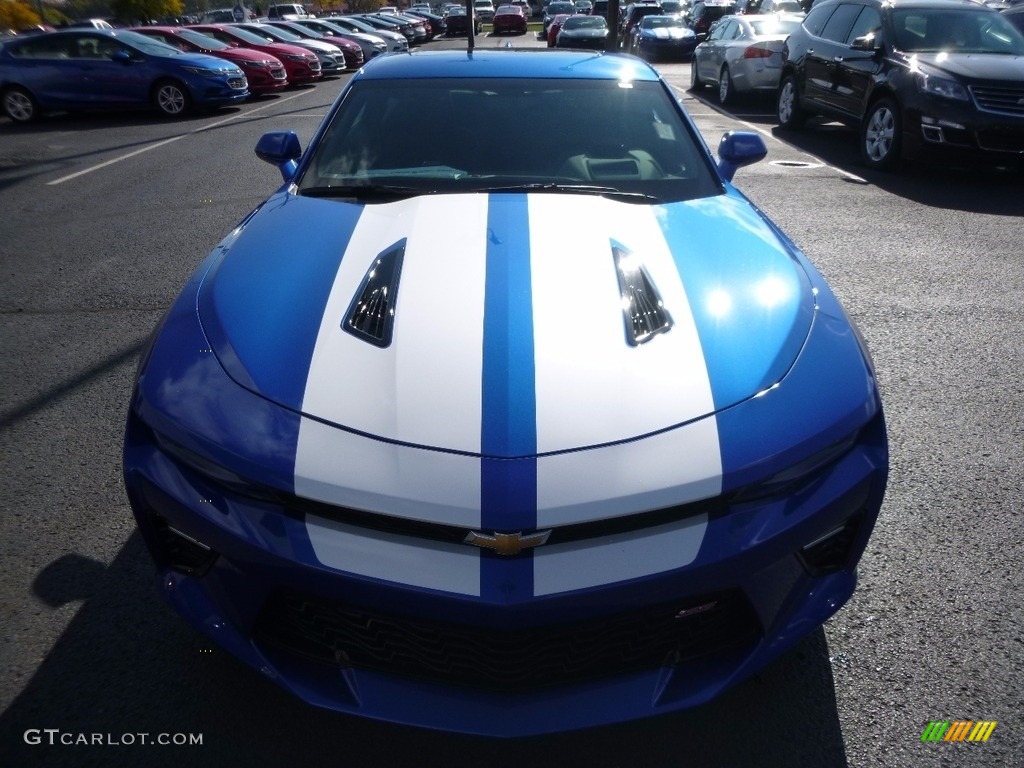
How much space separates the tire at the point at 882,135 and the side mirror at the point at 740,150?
216 inches

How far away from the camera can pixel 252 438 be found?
5.98ft

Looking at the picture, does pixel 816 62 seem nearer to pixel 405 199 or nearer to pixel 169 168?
pixel 169 168

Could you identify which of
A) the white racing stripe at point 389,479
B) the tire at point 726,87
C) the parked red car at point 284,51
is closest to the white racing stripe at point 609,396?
the white racing stripe at point 389,479

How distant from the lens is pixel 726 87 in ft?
44.3

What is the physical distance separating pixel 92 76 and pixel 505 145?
1304cm

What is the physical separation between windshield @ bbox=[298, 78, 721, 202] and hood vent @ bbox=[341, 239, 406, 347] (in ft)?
1.99

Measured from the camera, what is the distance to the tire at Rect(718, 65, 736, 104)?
527 inches

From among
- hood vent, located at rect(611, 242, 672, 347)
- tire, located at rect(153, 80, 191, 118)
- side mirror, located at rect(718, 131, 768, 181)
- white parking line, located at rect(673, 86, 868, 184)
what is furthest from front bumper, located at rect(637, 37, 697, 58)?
hood vent, located at rect(611, 242, 672, 347)

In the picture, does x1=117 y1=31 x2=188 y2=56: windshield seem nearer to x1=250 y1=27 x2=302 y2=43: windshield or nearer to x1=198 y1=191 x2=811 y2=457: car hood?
x1=250 y1=27 x2=302 y2=43: windshield

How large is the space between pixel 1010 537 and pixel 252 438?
2.41 meters

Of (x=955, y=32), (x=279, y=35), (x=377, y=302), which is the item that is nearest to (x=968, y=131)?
(x=955, y=32)

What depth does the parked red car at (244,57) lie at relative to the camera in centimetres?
1648

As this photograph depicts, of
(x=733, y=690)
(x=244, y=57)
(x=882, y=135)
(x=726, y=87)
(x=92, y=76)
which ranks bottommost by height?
(x=244, y=57)

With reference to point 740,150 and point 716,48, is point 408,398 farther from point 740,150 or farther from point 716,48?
point 716,48
